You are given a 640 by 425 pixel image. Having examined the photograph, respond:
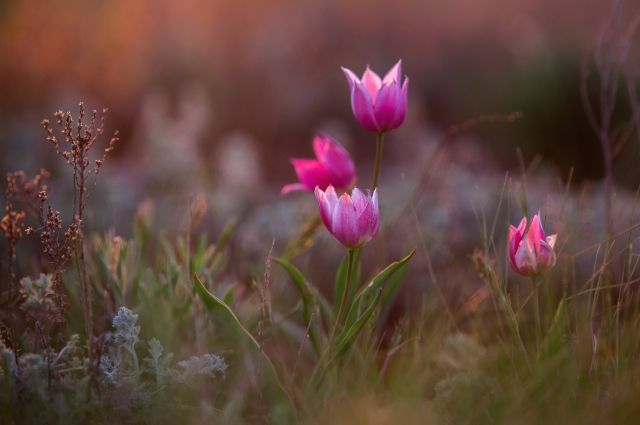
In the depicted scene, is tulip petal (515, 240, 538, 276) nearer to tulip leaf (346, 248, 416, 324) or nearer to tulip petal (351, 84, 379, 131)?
tulip leaf (346, 248, 416, 324)

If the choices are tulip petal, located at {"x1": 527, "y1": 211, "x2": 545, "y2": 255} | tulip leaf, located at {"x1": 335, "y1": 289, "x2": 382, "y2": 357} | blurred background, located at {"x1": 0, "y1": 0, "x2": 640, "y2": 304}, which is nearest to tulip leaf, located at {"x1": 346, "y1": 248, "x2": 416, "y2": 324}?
tulip leaf, located at {"x1": 335, "y1": 289, "x2": 382, "y2": 357}

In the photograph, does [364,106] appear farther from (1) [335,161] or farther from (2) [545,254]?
(2) [545,254]

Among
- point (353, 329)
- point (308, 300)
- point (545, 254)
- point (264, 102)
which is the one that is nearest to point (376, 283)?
point (353, 329)

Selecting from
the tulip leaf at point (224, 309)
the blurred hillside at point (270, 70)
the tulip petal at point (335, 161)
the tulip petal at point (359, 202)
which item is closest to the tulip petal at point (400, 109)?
the tulip petal at point (335, 161)

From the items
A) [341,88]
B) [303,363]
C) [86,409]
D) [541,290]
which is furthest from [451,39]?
[86,409]

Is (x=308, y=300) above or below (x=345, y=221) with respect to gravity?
below

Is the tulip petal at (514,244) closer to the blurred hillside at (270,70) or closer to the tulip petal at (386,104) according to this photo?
the tulip petal at (386,104)
